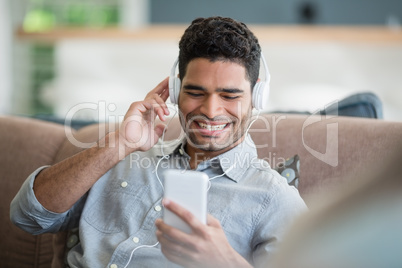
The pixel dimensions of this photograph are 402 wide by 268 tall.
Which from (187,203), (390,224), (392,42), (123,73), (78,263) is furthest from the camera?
(123,73)

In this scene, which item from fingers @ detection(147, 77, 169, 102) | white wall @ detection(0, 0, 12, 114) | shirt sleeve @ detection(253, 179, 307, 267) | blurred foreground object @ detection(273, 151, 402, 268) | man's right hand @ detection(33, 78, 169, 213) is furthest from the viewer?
white wall @ detection(0, 0, 12, 114)

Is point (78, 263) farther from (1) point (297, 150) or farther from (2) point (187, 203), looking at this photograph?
(1) point (297, 150)

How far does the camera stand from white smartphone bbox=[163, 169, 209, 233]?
37.3 inches

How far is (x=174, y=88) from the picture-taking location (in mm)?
1423

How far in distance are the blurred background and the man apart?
2.18m

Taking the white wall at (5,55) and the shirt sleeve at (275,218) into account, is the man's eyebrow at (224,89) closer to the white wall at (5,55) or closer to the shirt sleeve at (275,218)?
the shirt sleeve at (275,218)

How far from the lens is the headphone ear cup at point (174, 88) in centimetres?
141

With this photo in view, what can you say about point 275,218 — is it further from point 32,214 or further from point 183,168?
point 32,214

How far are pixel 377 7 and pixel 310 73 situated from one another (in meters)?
1.07

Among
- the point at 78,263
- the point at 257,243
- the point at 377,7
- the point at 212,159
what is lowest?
the point at 78,263

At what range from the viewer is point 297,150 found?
4.80 feet

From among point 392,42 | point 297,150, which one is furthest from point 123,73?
point 297,150

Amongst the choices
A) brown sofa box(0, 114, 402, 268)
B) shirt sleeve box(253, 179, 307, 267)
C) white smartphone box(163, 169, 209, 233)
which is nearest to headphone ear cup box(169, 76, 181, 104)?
brown sofa box(0, 114, 402, 268)

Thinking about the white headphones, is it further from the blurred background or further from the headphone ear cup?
the blurred background
